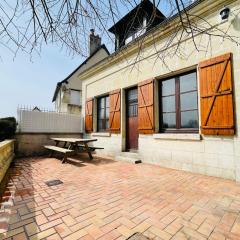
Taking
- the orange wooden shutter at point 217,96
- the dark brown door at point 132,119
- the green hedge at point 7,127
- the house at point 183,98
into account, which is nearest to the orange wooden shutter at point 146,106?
the house at point 183,98

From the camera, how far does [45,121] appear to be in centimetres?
834

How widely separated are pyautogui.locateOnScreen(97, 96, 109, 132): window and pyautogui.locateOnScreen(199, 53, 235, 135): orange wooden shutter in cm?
472

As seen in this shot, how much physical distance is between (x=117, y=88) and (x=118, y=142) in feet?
7.43

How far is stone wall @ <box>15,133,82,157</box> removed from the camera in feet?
24.4

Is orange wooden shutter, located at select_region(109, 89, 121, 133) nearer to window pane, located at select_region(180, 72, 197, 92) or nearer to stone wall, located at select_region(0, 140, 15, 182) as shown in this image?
window pane, located at select_region(180, 72, 197, 92)

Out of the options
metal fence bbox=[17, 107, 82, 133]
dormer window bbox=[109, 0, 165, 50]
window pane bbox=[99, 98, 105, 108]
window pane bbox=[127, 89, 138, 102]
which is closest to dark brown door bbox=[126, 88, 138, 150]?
window pane bbox=[127, 89, 138, 102]

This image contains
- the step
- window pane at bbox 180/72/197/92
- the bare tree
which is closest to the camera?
the bare tree

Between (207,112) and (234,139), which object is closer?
(234,139)

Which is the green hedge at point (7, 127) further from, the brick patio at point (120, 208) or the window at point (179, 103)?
the window at point (179, 103)

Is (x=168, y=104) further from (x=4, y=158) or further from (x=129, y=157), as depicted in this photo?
(x=4, y=158)

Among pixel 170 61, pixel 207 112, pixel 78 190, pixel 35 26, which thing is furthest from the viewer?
pixel 170 61

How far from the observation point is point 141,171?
4.70 metres

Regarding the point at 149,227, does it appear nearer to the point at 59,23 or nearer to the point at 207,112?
the point at 59,23

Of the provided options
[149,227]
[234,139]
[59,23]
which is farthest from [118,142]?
[59,23]
